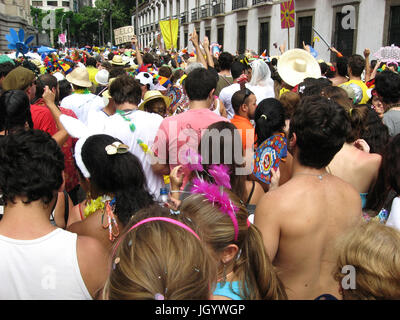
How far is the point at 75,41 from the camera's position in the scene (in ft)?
285

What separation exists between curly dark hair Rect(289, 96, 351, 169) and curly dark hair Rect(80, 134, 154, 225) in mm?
878

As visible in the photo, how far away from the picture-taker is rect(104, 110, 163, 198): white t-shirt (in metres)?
3.29

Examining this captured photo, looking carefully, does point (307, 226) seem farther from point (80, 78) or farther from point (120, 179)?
point (80, 78)

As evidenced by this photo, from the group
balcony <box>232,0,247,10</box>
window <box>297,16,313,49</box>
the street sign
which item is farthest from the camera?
balcony <box>232,0,247,10</box>

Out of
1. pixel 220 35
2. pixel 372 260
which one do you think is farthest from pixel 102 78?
pixel 220 35

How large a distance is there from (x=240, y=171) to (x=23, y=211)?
1.34 meters

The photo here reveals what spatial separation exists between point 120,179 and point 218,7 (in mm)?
29327

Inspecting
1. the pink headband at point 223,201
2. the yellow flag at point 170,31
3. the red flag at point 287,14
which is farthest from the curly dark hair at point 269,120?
the yellow flag at point 170,31

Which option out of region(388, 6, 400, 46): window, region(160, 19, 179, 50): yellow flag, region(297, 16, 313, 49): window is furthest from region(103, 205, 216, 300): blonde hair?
region(297, 16, 313, 49): window

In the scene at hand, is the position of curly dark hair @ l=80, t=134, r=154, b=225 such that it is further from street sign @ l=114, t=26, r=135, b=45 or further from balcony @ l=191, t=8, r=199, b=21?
balcony @ l=191, t=8, r=199, b=21

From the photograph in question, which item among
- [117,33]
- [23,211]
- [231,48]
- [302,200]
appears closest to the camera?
[23,211]

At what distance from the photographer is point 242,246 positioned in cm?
178
